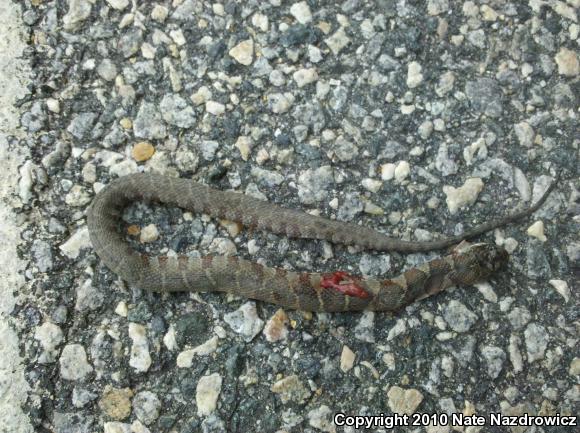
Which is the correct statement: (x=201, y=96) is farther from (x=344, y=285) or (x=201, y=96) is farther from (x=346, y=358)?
(x=346, y=358)

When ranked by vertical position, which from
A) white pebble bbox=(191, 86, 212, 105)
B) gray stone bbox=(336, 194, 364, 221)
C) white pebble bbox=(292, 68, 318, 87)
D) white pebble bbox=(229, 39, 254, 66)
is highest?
white pebble bbox=(229, 39, 254, 66)

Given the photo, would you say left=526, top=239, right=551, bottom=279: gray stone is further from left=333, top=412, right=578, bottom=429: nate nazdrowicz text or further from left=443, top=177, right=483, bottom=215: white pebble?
left=333, top=412, right=578, bottom=429: nate nazdrowicz text

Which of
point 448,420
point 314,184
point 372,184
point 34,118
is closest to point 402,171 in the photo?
point 372,184

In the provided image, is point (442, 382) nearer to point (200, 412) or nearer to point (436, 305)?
point (436, 305)

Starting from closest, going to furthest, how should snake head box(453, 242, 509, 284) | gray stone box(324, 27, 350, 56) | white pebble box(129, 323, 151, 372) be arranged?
white pebble box(129, 323, 151, 372) < snake head box(453, 242, 509, 284) < gray stone box(324, 27, 350, 56)

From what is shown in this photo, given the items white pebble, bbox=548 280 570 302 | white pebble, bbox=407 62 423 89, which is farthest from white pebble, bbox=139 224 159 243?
white pebble, bbox=548 280 570 302

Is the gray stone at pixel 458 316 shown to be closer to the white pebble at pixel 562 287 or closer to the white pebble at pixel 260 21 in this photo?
the white pebble at pixel 562 287

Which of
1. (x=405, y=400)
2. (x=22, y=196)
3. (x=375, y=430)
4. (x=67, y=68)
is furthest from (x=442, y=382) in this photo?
(x=67, y=68)
